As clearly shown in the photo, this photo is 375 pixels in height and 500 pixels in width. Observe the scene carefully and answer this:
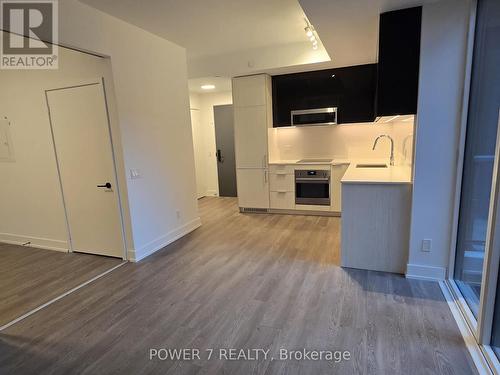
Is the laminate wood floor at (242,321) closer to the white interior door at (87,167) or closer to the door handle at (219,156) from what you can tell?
the white interior door at (87,167)

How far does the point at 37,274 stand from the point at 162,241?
138 centimetres

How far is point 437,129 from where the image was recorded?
8.02 ft

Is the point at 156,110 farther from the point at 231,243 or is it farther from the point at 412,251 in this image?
the point at 412,251

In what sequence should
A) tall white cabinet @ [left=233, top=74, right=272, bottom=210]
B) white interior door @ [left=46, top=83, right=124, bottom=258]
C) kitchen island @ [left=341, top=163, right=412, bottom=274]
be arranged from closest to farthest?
1. kitchen island @ [left=341, top=163, right=412, bottom=274]
2. white interior door @ [left=46, top=83, right=124, bottom=258]
3. tall white cabinet @ [left=233, top=74, right=272, bottom=210]

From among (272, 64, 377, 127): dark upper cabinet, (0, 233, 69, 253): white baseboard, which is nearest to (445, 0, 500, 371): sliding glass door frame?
(272, 64, 377, 127): dark upper cabinet

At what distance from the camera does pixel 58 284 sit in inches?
116

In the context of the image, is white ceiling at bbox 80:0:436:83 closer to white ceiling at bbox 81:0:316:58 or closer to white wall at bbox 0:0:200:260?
white ceiling at bbox 81:0:316:58

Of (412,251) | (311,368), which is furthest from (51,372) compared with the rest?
(412,251)

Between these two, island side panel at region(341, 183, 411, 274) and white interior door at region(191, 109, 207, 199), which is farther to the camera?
white interior door at region(191, 109, 207, 199)

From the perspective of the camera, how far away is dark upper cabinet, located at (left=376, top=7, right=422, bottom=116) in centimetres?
244

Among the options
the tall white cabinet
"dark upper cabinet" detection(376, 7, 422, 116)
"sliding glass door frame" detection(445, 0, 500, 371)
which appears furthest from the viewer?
the tall white cabinet

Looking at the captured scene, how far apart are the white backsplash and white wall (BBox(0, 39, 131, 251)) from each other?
10.4 ft

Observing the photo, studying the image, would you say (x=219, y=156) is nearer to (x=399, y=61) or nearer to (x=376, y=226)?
(x=376, y=226)

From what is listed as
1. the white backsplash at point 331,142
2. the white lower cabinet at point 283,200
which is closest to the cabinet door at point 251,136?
the white backsplash at point 331,142
